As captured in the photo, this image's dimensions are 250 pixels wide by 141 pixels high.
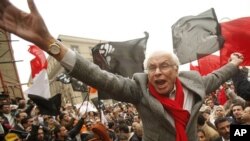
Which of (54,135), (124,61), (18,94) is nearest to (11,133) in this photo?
(54,135)

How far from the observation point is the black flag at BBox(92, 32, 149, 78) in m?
9.14

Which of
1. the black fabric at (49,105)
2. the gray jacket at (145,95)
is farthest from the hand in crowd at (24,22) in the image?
the black fabric at (49,105)

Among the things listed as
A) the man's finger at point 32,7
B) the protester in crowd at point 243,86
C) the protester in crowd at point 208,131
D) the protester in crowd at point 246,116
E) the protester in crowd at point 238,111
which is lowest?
the protester in crowd at point 208,131

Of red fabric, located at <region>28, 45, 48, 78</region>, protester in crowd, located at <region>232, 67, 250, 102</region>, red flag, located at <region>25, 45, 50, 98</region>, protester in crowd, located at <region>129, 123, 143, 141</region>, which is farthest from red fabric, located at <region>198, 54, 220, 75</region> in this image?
red fabric, located at <region>28, 45, 48, 78</region>

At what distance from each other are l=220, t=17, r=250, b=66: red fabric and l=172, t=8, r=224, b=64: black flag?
0.12 metres

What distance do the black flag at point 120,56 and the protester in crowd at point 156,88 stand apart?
20.3ft

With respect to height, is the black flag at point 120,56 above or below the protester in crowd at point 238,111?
above

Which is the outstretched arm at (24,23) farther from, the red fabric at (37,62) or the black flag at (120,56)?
the red fabric at (37,62)

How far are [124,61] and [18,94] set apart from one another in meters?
16.5

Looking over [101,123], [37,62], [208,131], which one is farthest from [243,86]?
[37,62]

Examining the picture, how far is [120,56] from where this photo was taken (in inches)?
359

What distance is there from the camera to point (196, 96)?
9.26 feet

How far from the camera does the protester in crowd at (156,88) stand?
2355 mm

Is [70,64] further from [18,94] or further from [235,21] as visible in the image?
[18,94]
